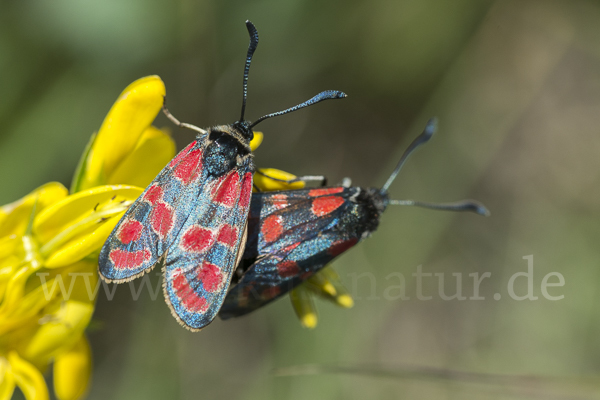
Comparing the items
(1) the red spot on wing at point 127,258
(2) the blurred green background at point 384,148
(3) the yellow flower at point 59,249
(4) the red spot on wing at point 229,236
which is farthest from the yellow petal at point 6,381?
(2) the blurred green background at point 384,148

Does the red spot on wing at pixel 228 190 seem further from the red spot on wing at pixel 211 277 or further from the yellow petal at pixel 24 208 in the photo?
the yellow petal at pixel 24 208

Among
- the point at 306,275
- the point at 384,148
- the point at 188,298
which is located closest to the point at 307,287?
the point at 306,275

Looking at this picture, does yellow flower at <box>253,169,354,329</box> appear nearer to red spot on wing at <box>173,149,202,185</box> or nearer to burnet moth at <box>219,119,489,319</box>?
burnet moth at <box>219,119,489,319</box>

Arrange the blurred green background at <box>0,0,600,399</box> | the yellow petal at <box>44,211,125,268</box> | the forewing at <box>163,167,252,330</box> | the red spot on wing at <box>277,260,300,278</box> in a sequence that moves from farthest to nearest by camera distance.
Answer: the blurred green background at <box>0,0,600,399</box> → the red spot on wing at <box>277,260,300,278</box> → the forewing at <box>163,167,252,330</box> → the yellow petal at <box>44,211,125,268</box>

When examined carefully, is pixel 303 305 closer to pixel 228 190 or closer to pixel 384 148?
pixel 228 190

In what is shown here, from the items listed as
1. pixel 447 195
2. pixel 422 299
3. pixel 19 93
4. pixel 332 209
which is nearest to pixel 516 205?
pixel 447 195

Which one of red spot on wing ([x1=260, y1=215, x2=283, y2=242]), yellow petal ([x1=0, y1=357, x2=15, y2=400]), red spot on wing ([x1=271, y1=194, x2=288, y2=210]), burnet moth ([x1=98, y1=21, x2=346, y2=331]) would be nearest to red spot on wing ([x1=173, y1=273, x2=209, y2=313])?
burnet moth ([x1=98, y1=21, x2=346, y2=331])
